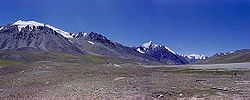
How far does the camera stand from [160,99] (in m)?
33.4

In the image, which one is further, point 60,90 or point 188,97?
point 60,90

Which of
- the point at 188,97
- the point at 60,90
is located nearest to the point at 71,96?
the point at 60,90

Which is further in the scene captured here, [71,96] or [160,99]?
[71,96]

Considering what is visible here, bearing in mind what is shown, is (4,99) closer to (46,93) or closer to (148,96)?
(46,93)

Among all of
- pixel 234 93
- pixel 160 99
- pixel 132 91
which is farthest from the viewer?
pixel 132 91

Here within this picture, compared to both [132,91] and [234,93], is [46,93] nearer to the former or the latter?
[132,91]

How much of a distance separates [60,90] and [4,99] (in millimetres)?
6570

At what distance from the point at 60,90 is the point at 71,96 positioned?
17.0 ft

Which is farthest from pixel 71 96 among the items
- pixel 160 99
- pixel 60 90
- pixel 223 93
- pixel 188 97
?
pixel 223 93

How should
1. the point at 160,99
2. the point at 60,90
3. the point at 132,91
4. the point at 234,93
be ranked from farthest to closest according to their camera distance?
the point at 60,90, the point at 132,91, the point at 234,93, the point at 160,99

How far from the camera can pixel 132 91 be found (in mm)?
38531

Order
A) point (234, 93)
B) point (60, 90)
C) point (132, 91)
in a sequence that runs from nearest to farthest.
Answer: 1. point (234, 93)
2. point (132, 91)
3. point (60, 90)

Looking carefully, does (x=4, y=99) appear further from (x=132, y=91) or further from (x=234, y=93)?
(x=234, y=93)

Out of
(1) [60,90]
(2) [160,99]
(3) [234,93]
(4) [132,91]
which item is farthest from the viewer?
(1) [60,90]
